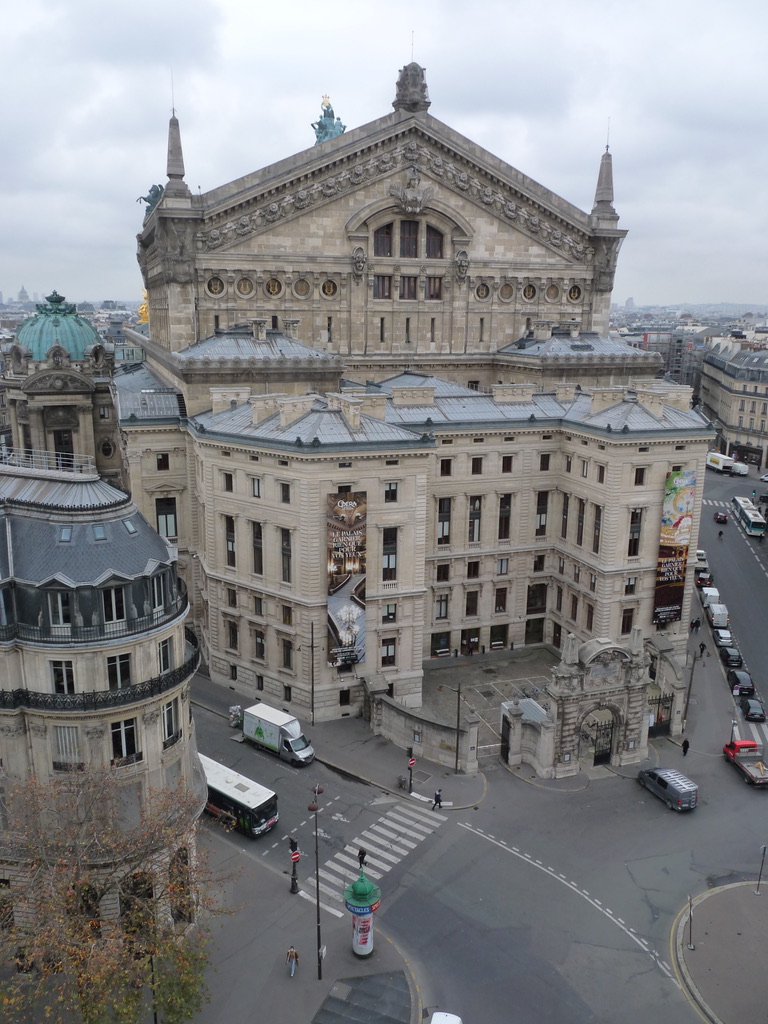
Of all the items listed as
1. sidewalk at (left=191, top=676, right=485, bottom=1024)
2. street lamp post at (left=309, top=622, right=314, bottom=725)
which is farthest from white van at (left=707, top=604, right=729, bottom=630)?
sidewalk at (left=191, top=676, right=485, bottom=1024)

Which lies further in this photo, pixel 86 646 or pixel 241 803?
pixel 241 803

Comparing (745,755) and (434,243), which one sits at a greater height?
(434,243)

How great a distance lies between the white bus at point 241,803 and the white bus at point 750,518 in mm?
84728

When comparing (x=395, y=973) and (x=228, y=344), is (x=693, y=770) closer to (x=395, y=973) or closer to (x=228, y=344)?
(x=395, y=973)

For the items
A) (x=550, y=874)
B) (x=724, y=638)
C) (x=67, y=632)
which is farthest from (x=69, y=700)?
(x=724, y=638)

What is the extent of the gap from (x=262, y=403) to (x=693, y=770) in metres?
38.9

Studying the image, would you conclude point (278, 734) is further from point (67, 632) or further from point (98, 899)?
point (67, 632)

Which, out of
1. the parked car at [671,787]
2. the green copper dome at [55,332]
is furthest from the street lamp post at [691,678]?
the green copper dome at [55,332]

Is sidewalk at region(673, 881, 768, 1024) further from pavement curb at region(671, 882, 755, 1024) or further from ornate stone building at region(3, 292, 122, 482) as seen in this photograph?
ornate stone building at region(3, 292, 122, 482)

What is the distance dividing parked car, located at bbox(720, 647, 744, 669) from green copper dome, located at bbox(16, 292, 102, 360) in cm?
6950

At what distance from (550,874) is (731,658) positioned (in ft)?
115

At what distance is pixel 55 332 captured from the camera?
92750 millimetres

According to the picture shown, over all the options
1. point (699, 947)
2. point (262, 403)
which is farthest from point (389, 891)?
point (262, 403)

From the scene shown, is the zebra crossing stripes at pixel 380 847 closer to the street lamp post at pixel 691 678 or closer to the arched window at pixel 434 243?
the street lamp post at pixel 691 678
